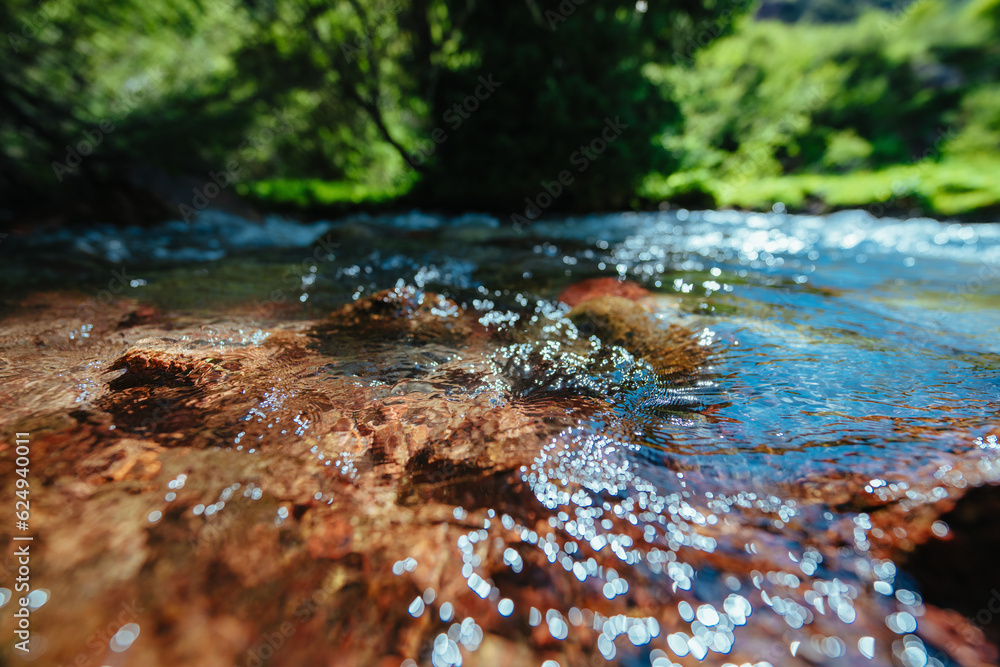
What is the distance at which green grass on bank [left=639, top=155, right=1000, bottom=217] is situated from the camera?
663 centimetres

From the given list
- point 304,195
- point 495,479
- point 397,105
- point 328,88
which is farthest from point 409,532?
point 397,105

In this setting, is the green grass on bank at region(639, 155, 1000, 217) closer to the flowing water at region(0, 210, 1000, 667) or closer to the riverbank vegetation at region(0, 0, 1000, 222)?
the riverbank vegetation at region(0, 0, 1000, 222)

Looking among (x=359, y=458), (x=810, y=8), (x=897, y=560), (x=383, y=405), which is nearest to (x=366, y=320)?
(x=383, y=405)

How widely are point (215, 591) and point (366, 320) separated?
1714 mm

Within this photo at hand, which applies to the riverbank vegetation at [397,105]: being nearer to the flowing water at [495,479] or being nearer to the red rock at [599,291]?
the red rock at [599,291]

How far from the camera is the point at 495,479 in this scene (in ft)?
4.15

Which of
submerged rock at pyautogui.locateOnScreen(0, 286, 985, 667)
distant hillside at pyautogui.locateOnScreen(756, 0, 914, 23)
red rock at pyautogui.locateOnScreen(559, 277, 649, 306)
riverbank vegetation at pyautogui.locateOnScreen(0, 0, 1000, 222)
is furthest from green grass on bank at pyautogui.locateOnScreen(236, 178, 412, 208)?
distant hillside at pyautogui.locateOnScreen(756, 0, 914, 23)

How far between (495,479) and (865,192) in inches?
380

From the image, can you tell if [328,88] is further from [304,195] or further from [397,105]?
[304,195]

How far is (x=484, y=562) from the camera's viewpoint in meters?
1.03

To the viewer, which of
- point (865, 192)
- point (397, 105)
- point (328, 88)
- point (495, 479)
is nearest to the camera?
point (495, 479)

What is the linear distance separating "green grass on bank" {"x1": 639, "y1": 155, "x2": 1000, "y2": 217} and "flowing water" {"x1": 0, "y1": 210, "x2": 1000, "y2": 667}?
237 inches

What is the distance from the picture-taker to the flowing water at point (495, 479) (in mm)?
884

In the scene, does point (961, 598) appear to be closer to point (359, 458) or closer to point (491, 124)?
point (359, 458)
